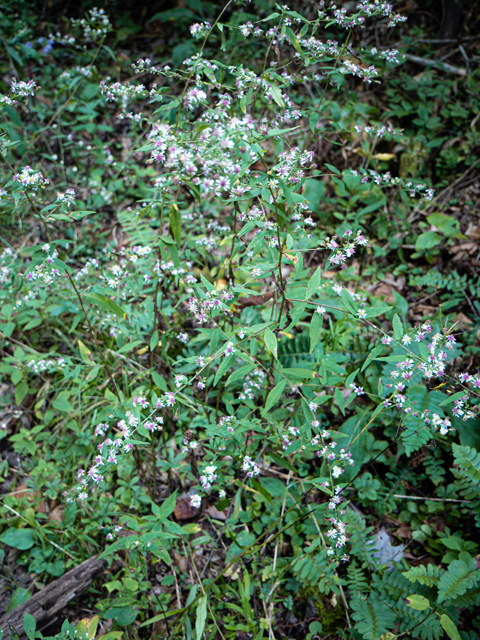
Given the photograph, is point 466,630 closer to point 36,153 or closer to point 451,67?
point 451,67

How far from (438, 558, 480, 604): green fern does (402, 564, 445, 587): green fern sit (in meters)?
0.05

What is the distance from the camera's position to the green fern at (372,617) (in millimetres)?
1931

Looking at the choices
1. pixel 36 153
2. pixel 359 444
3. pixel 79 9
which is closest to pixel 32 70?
pixel 79 9

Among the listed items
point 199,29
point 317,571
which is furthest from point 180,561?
point 199,29

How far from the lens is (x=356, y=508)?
2.50 metres

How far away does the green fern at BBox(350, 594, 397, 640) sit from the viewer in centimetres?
193

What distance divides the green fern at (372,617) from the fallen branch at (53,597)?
4.26ft

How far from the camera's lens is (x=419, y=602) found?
1859 millimetres

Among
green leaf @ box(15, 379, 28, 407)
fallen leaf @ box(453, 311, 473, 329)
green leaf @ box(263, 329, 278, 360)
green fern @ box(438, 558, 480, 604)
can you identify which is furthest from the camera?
green leaf @ box(15, 379, 28, 407)

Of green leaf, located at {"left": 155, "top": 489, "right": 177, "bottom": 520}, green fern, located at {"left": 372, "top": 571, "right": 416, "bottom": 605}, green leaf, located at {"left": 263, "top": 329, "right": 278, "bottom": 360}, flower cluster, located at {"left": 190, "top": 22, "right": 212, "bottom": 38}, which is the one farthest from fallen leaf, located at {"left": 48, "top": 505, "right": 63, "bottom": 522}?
flower cluster, located at {"left": 190, "top": 22, "right": 212, "bottom": 38}

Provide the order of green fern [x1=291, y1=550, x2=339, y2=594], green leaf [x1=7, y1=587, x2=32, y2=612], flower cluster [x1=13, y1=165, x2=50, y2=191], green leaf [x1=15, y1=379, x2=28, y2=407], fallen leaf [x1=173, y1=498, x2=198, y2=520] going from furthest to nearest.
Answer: green leaf [x1=15, y1=379, x2=28, y2=407] → fallen leaf [x1=173, y1=498, x2=198, y2=520] → green leaf [x1=7, y1=587, x2=32, y2=612] → green fern [x1=291, y1=550, x2=339, y2=594] → flower cluster [x1=13, y1=165, x2=50, y2=191]

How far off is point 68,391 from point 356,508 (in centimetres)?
203

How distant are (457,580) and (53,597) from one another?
198 centimetres

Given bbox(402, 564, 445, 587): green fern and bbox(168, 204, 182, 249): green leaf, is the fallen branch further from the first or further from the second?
bbox(168, 204, 182, 249): green leaf
